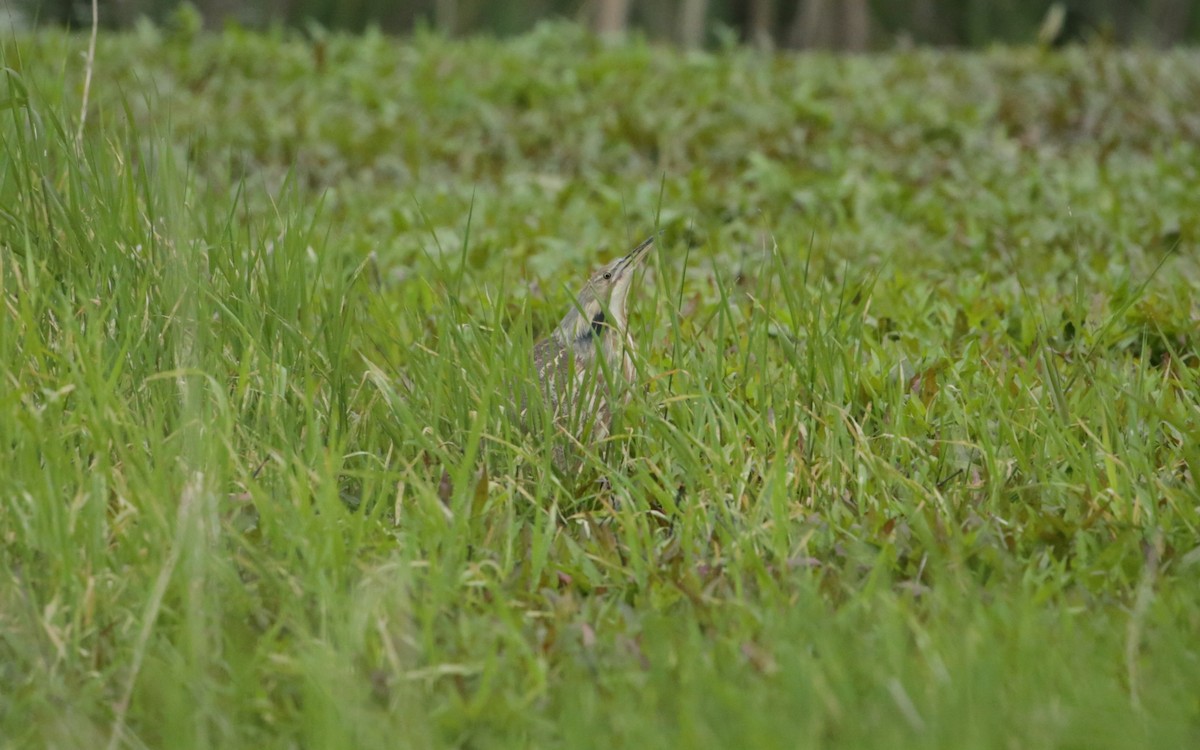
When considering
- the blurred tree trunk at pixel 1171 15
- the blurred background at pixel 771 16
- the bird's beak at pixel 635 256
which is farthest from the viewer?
the blurred tree trunk at pixel 1171 15

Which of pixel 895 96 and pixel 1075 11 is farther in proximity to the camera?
pixel 1075 11

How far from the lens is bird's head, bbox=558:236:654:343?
13.2 feet

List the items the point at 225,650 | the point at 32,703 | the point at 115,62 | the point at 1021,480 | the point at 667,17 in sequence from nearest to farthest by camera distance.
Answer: the point at 32,703
the point at 225,650
the point at 1021,480
the point at 115,62
the point at 667,17

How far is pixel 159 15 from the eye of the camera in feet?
92.4

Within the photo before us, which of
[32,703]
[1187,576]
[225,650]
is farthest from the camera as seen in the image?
[1187,576]

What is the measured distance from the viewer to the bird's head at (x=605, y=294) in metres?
4.03

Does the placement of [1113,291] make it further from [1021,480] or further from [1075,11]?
[1075,11]

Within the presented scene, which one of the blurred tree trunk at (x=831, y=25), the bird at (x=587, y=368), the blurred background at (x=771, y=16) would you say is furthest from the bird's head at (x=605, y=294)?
the blurred background at (x=771, y=16)

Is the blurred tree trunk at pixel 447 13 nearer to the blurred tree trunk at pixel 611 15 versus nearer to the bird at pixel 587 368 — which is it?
the blurred tree trunk at pixel 611 15

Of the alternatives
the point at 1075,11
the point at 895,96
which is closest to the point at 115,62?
the point at 895,96

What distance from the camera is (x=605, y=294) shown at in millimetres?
4227

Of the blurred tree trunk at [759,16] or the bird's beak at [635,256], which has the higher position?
the bird's beak at [635,256]

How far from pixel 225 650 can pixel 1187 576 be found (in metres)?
1.91

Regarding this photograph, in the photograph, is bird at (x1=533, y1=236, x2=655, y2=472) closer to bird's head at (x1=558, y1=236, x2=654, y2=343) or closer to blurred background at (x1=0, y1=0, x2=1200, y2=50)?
bird's head at (x1=558, y1=236, x2=654, y2=343)
